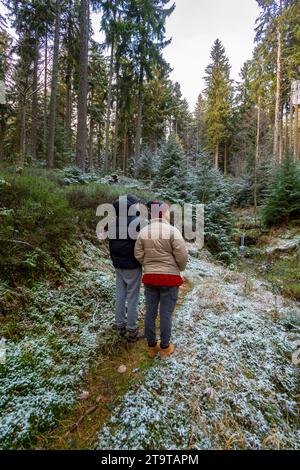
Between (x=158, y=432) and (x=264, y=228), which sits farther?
(x=264, y=228)

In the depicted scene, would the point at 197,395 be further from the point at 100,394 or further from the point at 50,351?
the point at 50,351

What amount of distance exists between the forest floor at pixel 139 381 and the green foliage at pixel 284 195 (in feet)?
28.7

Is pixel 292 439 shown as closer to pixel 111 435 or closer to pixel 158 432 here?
pixel 158 432

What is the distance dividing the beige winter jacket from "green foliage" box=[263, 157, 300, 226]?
1036cm

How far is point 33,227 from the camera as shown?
4.16 meters

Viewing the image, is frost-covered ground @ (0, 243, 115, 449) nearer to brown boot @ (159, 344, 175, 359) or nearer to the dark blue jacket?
brown boot @ (159, 344, 175, 359)

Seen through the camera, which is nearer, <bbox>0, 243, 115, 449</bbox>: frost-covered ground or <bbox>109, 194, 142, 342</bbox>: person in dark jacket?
<bbox>0, 243, 115, 449</bbox>: frost-covered ground

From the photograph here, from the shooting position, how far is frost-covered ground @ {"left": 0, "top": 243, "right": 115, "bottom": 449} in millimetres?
2189

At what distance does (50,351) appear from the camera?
111 inches

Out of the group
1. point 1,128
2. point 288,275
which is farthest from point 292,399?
point 1,128

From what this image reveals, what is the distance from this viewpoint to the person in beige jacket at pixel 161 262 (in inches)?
111

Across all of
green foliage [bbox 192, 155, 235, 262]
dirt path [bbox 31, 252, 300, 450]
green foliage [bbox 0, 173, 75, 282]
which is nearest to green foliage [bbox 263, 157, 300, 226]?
green foliage [bbox 192, 155, 235, 262]
